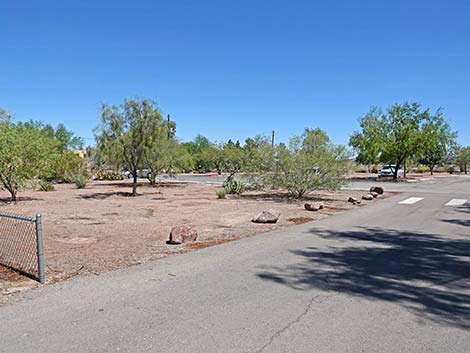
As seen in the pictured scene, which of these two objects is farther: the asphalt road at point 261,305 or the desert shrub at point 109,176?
the desert shrub at point 109,176

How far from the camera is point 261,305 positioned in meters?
4.71

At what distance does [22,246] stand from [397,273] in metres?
7.20

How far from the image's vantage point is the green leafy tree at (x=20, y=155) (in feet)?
56.3

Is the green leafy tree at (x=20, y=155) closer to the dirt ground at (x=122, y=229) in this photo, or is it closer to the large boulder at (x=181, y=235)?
the dirt ground at (x=122, y=229)

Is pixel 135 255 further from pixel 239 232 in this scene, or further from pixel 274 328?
pixel 274 328

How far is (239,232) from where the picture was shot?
10.2m

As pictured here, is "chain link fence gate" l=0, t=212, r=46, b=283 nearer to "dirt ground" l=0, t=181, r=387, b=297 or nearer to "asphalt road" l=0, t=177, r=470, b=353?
"dirt ground" l=0, t=181, r=387, b=297

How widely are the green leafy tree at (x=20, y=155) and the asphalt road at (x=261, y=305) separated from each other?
13.2m

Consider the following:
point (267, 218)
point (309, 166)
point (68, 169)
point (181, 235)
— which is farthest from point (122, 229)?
point (68, 169)

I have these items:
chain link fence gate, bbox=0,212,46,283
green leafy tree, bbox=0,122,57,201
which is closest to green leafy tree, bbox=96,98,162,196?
green leafy tree, bbox=0,122,57,201

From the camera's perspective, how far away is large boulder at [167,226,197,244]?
8594 mm

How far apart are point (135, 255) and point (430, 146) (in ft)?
132

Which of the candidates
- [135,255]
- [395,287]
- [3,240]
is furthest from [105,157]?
[395,287]

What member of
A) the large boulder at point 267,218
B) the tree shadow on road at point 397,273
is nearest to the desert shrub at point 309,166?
the large boulder at point 267,218
